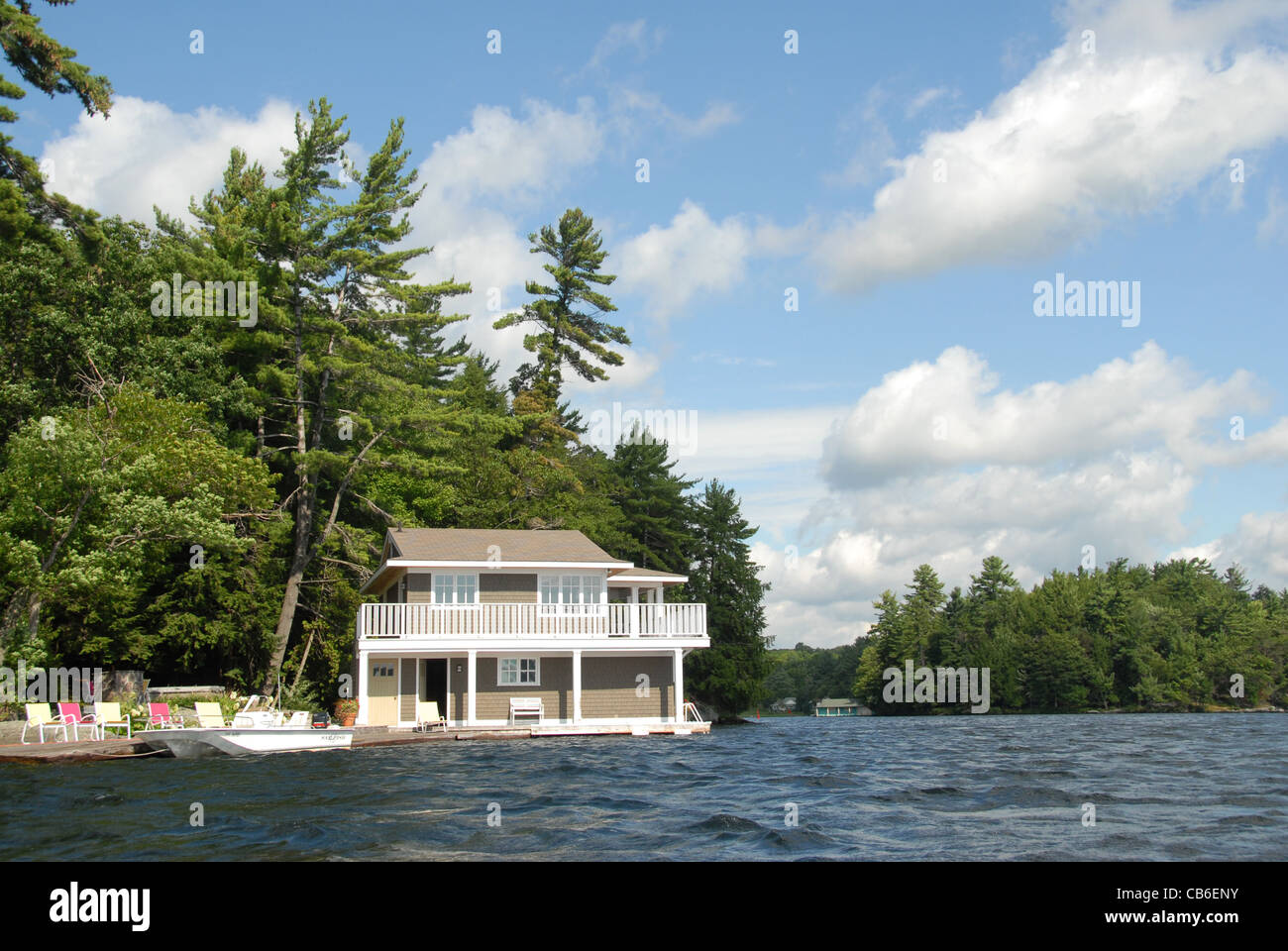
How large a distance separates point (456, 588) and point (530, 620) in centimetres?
235

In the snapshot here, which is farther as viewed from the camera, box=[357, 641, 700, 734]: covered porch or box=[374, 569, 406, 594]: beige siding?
box=[374, 569, 406, 594]: beige siding

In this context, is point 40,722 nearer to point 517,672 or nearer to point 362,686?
point 362,686

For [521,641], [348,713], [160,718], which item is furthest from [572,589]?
[160,718]

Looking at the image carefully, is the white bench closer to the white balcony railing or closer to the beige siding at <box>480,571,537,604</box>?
the white balcony railing

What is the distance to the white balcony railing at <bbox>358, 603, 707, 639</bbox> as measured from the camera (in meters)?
28.0

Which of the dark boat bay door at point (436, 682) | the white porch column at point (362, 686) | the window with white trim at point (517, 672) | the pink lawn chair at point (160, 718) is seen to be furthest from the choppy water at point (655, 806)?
the dark boat bay door at point (436, 682)

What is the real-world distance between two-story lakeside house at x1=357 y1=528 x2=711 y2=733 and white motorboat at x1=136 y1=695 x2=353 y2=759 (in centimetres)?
489

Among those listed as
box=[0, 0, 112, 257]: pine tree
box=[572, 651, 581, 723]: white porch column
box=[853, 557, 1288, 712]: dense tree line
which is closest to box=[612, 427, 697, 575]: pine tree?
box=[572, 651, 581, 723]: white porch column

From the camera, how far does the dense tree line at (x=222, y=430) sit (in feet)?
Answer: 82.4

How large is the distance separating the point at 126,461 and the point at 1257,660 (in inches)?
3176

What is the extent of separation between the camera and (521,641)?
28203 mm

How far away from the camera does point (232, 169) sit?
145ft

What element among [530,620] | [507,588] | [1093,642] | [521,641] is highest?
[507,588]
